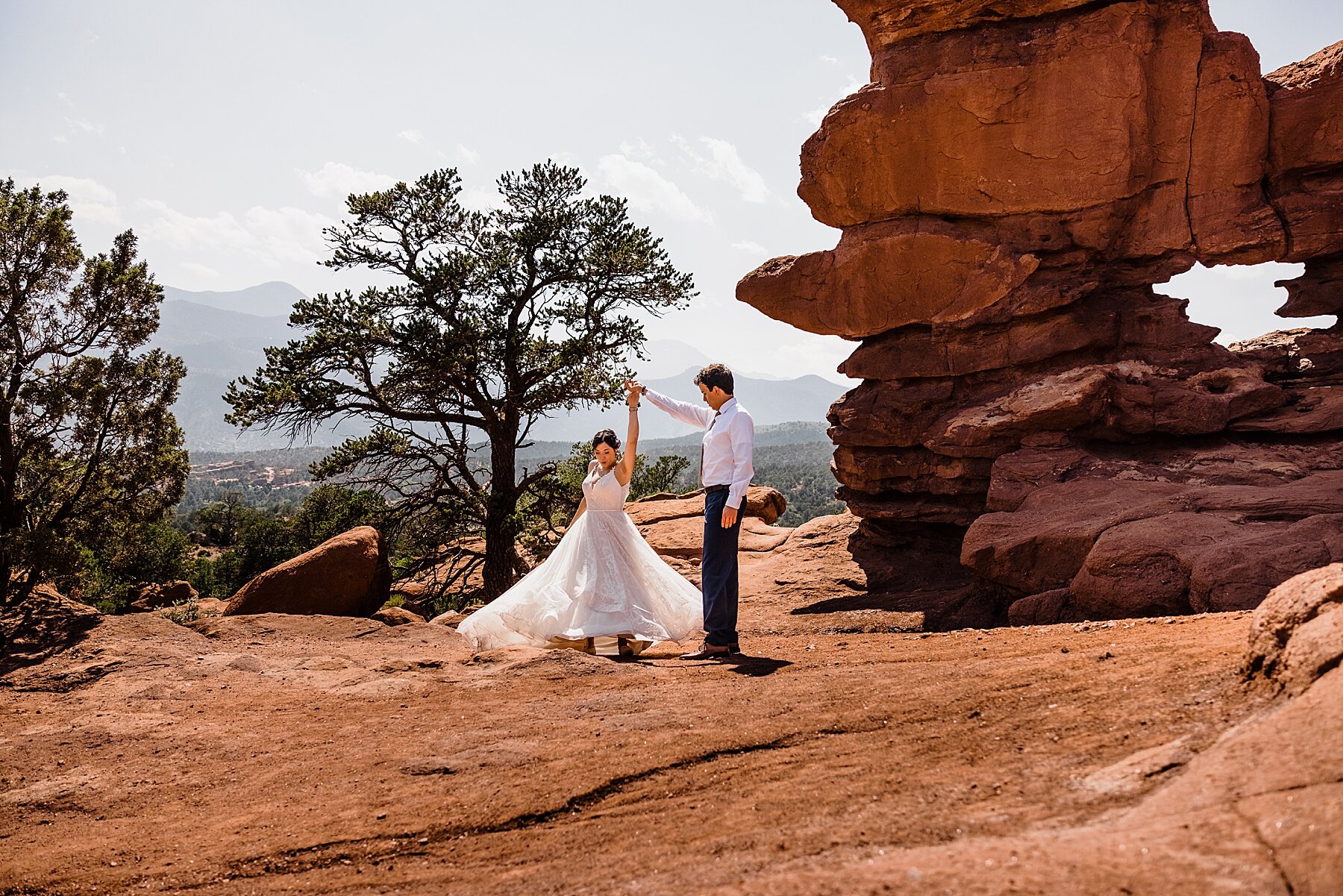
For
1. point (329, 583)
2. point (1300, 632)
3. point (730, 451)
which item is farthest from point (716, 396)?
point (329, 583)

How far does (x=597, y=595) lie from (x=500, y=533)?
9264mm

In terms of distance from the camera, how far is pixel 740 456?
7.76 m

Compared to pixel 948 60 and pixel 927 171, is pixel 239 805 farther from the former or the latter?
pixel 948 60

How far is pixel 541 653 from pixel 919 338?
25.8ft

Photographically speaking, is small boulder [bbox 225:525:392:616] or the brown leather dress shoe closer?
the brown leather dress shoe

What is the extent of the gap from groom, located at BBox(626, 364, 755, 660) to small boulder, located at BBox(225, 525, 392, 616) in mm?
8382

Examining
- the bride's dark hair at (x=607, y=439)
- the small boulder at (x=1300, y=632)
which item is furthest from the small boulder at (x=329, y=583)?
the small boulder at (x=1300, y=632)

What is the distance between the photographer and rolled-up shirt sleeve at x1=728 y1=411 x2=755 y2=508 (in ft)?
25.1

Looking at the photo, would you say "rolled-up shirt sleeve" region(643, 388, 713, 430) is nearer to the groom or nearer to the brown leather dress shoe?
the groom

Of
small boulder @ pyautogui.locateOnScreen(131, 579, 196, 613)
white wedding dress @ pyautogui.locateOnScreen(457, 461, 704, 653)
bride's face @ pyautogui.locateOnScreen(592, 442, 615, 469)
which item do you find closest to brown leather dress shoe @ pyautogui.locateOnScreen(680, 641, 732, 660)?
white wedding dress @ pyautogui.locateOnScreen(457, 461, 704, 653)

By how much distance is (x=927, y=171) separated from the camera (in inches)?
487

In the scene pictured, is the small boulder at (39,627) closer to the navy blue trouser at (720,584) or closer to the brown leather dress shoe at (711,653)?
the brown leather dress shoe at (711,653)

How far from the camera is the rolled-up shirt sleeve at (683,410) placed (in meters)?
8.59

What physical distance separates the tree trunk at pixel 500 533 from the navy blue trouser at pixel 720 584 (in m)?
9.28
